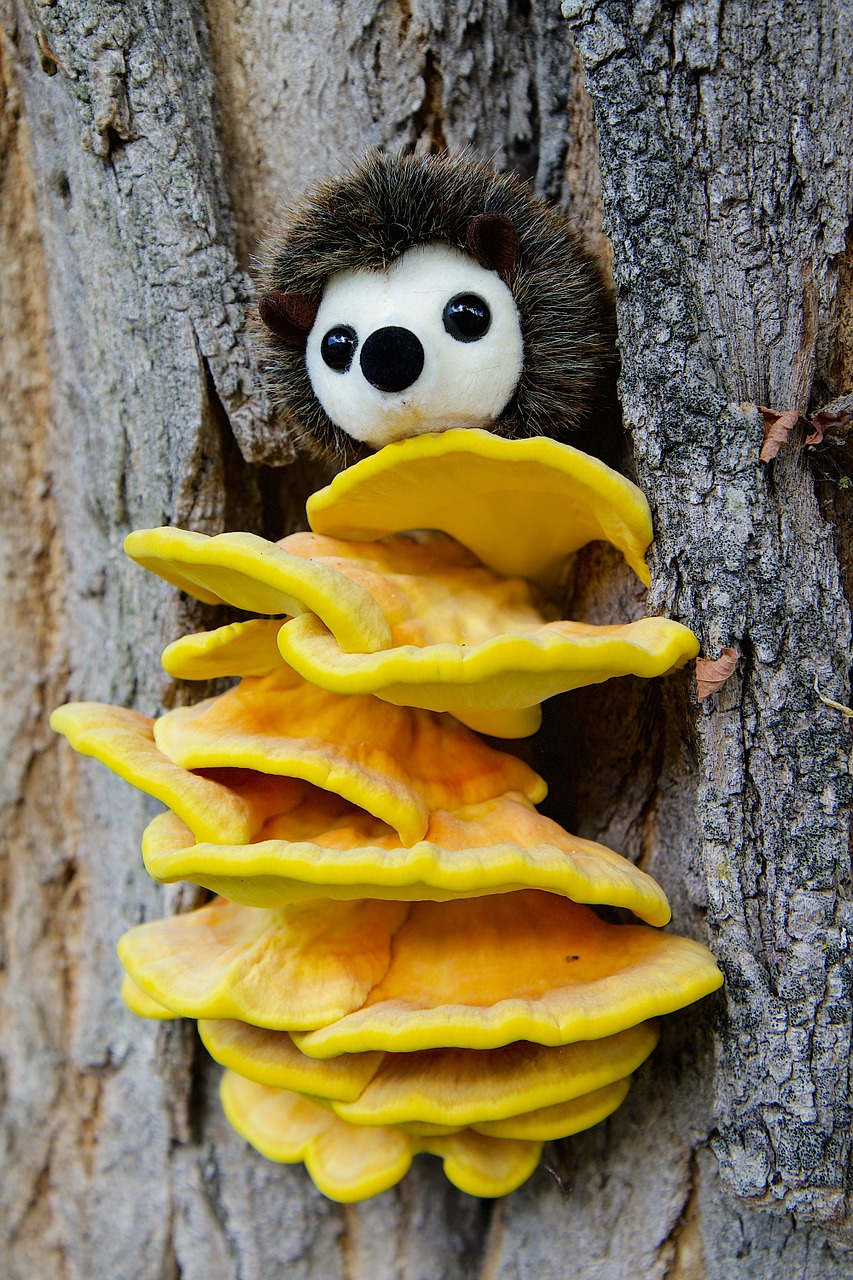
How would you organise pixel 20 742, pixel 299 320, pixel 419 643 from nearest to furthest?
pixel 419 643, pixel 299 320, pixel 20 742

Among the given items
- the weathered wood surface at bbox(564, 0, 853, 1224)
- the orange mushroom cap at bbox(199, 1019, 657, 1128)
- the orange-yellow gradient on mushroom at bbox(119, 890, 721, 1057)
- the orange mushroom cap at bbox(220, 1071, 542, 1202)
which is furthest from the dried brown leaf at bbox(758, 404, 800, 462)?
the orange mushroom cap at bbox(220, 1071, 542, 1202)

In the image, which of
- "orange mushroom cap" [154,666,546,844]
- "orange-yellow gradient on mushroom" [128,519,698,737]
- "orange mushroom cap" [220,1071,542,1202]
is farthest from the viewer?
"orange mushroom cap" [220,1071,542,1202]

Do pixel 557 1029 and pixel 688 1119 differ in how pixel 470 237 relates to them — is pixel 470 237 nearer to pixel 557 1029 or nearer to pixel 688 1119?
pixel 557 1029

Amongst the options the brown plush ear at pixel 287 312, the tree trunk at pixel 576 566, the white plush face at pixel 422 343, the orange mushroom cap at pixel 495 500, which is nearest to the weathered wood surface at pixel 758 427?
the tree trunk at pixel 576 566

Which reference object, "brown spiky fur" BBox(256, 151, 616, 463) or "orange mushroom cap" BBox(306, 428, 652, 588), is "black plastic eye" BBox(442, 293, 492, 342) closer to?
"brown spiky fur" BBox(256, 151, 616, 463)

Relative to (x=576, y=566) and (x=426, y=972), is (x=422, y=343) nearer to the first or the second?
(x=576, y=566)

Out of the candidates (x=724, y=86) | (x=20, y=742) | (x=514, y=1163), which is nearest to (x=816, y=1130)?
(x=514, y=1163)

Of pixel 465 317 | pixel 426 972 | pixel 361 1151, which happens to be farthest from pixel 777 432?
pixel 361 1151
